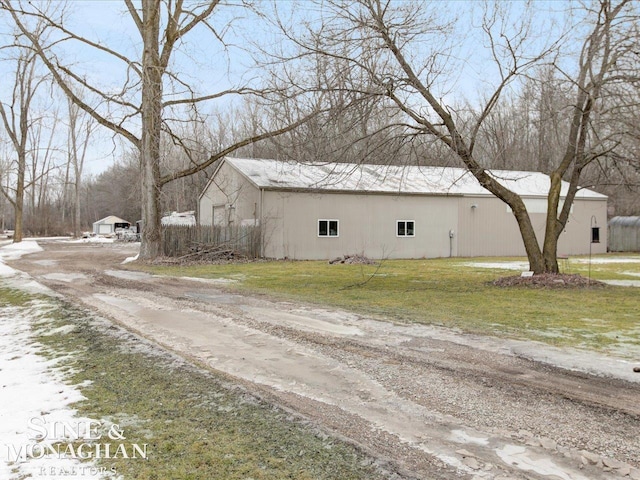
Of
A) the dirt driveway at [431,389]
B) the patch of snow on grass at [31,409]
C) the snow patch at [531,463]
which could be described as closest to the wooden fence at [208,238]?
the dirt driveway at [431,389]

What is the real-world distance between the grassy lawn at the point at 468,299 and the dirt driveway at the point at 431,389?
0.96 meters

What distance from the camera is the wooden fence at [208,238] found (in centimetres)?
2247

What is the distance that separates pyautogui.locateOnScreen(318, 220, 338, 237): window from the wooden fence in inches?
111

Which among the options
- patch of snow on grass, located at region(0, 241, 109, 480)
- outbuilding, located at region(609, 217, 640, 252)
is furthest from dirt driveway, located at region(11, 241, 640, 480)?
outbuilding, located at region(609, 217, 640, 252)

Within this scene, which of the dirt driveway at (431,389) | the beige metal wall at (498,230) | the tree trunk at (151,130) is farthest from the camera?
the beige metal wall at (498,230)

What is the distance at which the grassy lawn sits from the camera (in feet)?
25.5

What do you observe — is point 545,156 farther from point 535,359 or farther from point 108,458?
point 108,458

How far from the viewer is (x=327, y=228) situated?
2470 centimetres

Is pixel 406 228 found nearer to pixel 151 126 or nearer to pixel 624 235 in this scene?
pixel 151 126

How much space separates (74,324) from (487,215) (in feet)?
78.1

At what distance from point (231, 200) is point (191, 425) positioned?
74.2ft

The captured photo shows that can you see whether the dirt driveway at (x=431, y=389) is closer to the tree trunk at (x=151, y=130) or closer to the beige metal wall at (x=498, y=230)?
the tree trunk at (x=151, y=130)

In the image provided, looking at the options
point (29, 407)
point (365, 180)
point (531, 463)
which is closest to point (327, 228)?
point (365, 180)

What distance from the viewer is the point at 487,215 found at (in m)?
28.3
